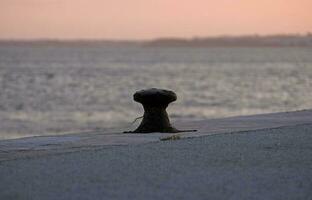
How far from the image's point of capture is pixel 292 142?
42.8 feet

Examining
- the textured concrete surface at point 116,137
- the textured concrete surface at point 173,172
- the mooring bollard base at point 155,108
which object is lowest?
the textured concrete surface at point 173,172

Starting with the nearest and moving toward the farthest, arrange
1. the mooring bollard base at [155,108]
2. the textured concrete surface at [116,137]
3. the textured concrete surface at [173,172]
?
the textured concrete surface at [173,172]
the textured concrete surface at [116,137]
the mooring bollard base at [155,108]

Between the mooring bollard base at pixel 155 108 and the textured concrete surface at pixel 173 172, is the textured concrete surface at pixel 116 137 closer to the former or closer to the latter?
the mooring bollard base at pixel 155 108

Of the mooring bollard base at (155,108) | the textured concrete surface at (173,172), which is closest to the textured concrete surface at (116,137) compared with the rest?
the mooring bollard base at (155,108)

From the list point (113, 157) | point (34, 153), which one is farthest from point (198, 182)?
point (34, 153)

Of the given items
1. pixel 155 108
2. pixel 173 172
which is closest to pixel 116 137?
pixel 155 108

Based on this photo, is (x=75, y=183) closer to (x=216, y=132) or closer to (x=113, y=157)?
(x=113, y=157)

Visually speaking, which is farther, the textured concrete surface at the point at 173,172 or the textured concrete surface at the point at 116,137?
the textured concrete surface at the point at 116,137

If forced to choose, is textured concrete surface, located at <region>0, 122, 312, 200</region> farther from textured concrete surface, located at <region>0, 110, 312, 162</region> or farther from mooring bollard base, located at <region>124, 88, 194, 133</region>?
mooring bollard base, located at <region>124, 88, 194, 133</region>

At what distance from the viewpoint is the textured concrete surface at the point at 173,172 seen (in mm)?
9062

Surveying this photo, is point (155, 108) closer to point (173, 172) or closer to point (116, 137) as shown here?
point (116, 137)

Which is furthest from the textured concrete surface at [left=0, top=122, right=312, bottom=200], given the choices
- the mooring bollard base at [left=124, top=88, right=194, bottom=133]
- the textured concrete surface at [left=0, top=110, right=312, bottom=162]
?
the mooring bollard base at [left=124, top=88, right=194, bottom=133]

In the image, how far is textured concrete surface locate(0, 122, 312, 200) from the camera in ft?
29.7

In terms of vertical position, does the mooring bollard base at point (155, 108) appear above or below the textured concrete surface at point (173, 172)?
above
